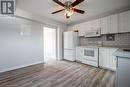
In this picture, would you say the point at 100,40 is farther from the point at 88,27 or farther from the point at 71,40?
the point at 71,40

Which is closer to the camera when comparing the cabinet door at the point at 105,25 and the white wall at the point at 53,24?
the white wall at the point at 53,24

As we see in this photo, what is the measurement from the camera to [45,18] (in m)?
4.58

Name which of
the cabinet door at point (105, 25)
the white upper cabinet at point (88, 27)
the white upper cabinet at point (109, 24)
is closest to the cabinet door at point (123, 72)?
the white upper cabinet at point (109, 24)

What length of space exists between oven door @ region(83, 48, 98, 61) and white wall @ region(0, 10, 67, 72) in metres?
2.32

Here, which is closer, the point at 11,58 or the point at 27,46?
the point at 11,58

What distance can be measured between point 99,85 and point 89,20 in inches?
132

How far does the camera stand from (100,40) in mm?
4398

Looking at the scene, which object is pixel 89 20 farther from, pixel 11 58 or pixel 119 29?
A: pixel 11 58

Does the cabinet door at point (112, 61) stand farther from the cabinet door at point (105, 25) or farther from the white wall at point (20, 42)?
the white wall at point (20, 42)

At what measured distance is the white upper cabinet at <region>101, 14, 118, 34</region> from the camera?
3590 mm

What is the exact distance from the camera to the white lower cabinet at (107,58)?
132 inches

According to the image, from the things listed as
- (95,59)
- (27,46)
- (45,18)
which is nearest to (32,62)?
(27,46)

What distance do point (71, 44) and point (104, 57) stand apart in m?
1.91

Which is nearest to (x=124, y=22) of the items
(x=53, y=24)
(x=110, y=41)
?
(x=110, y=41)
